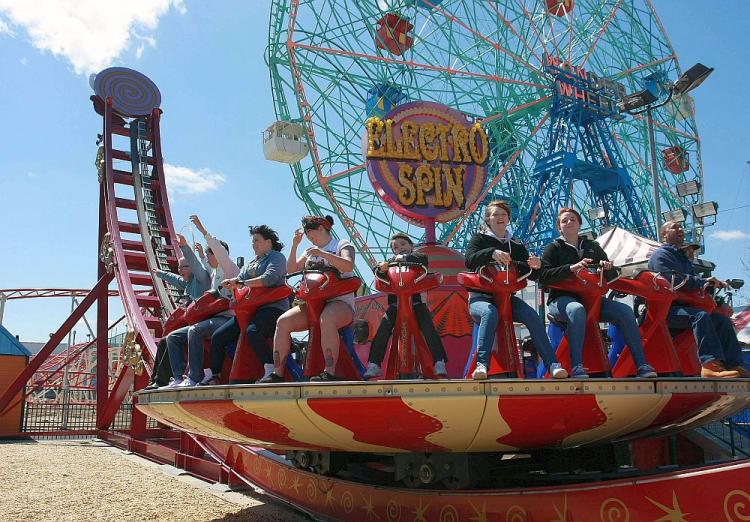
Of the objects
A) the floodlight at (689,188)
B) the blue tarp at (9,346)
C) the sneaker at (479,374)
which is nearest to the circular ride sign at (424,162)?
the sneaker at (479,374)

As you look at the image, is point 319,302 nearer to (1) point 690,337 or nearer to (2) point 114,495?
(1) point 690,337

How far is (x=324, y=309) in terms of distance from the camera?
5156 mm

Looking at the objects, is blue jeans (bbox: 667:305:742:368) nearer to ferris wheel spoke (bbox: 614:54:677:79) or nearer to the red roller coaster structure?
the red roller coaster structure

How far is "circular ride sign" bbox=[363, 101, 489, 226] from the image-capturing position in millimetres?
8969

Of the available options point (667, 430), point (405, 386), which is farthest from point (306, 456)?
point (667, 430)

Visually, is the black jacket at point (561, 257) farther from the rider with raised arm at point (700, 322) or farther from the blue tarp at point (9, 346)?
the blue tarp at point (9, 346)

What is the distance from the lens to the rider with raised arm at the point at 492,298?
449cm

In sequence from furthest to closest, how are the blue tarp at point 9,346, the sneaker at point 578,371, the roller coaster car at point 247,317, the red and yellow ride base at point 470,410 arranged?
the blue tarp at point 9,346
the roller coaster car at point 247,317
the sneaker at point 578,371
the red and yellow ride base at point 470,410

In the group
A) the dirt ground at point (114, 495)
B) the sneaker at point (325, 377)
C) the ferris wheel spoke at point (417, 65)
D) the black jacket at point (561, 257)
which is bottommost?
the dirt ground at point (114, 495)

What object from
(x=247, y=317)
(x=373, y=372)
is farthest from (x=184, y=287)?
(x=373, y=372)

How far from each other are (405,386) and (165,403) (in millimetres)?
2371

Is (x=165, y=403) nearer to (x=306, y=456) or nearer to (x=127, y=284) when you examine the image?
(x=306, y=456)

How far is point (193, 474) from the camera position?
30.9 feet

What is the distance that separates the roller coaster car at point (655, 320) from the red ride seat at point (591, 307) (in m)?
0.18
